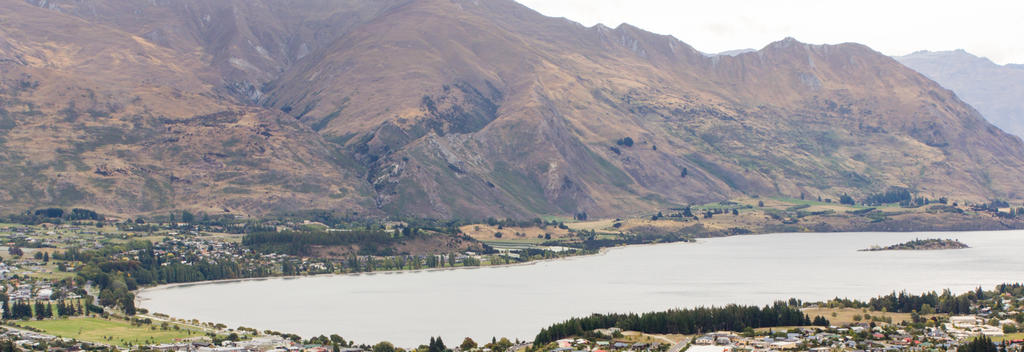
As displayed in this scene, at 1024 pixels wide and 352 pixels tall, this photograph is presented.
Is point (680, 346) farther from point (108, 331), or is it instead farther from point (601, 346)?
point (108, 331)

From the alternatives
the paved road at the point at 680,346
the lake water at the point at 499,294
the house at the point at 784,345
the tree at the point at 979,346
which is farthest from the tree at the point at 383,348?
the tree at the point at 979,346

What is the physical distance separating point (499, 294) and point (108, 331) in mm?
58790

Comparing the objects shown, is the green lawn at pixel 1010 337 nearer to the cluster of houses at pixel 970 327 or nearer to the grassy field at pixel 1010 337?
the grassy field at pixel 1010 337

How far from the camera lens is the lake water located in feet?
432

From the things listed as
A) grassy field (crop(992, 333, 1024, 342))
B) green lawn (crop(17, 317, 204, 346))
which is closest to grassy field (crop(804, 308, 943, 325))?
grassy field (crop(992, 333, 1024, 342))

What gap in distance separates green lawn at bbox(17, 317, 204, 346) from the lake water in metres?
10.9

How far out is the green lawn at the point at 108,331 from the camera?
115375 mm

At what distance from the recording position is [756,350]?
93438 millimetres

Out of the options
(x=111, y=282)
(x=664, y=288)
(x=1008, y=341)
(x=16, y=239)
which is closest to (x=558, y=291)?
(x=664, y=288)

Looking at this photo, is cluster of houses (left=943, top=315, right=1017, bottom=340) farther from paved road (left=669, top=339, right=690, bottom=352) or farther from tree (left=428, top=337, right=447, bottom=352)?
tree (left=428, top=337, right=447, bottom=352)

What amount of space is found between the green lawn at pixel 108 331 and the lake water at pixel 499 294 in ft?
35.7

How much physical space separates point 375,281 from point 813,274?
75.3 m

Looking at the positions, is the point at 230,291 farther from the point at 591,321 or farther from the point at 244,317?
the point at 591,321

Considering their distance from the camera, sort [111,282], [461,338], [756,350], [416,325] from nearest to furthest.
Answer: [756,350]
[461,338]
[416,325]
[111,282]
